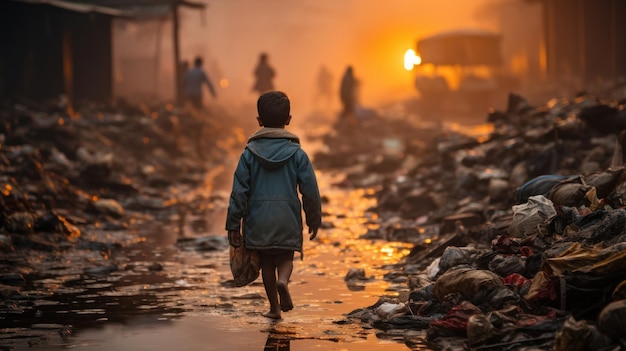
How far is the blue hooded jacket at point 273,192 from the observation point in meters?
6.05

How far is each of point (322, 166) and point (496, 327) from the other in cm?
1459

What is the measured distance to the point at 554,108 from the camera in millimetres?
13953

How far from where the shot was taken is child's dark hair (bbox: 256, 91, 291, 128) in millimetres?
6164

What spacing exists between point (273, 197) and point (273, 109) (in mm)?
574

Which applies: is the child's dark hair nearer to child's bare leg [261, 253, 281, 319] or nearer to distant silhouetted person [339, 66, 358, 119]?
child's bare leg [261, 253, 281, 319]

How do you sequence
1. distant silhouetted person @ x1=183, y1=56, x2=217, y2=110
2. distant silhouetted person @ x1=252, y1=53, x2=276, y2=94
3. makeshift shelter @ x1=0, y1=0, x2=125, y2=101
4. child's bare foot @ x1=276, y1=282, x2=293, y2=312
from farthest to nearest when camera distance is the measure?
distant silhouetted person @ x1=252, y1=53, x2=276, y2=94
distant silhouetted person @ x1=183, y1=56, x2=217, y2=110
makeshift shelter @ x1=0, y1=0, x2=125, y2=101
child's bare foot @ x1=276, y1=282, x2=293, y2=312

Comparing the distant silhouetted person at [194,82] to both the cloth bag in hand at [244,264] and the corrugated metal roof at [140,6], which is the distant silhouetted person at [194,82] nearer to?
the corrugated metal roof at [140,6]

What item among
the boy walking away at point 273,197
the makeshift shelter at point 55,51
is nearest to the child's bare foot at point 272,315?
the boy walking away at point 273,197

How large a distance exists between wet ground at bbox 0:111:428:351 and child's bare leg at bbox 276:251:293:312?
0.37 ft

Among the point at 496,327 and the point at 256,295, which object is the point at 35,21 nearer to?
the point at 256,295

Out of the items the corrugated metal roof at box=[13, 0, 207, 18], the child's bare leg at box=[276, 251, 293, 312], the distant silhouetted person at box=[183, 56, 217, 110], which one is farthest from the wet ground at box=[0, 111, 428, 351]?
the corrugated metal roof at box=[13, 0, 207, 18]

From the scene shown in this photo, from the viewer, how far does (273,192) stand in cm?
612

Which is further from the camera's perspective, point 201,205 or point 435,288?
point 201,205

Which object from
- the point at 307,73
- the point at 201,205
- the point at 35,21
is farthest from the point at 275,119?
the point at 307,73
